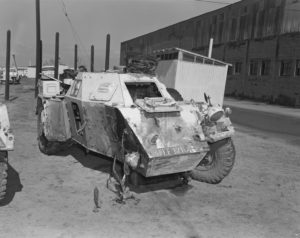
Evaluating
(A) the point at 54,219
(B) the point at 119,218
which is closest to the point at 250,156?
(B) the point at 119,218

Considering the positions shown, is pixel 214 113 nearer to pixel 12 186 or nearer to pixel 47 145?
pixel 12 186

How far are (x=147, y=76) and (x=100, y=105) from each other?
118cm

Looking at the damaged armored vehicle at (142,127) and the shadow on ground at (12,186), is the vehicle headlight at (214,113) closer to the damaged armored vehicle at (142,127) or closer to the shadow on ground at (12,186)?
the damaged armored vehicle at (142,127)

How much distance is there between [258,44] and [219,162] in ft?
88.3

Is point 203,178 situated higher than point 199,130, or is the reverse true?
point 199,130

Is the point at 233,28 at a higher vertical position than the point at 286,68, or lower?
higher

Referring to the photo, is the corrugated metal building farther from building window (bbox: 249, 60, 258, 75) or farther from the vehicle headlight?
the vehicle headlight

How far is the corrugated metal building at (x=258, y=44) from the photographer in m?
27.8

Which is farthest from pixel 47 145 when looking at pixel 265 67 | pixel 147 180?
pixel 265 67

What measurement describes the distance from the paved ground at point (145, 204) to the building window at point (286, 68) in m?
21.1

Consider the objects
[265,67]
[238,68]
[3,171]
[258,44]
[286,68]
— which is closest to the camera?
[3,171]

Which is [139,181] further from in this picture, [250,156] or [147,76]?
[250,156]

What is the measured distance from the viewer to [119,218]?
4.89 metres

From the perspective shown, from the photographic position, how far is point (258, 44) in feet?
103
